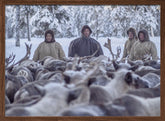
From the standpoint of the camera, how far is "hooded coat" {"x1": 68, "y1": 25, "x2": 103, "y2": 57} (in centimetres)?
336

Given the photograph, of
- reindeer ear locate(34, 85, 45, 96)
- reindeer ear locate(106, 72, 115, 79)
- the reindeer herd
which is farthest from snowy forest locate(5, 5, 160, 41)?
reindeer ear locate(34, 85, 45, 96)

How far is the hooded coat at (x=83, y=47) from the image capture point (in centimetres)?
336

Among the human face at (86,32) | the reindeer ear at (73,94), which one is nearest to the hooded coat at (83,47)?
the human face at (86,32)

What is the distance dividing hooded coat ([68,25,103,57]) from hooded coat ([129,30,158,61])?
0.40 metres

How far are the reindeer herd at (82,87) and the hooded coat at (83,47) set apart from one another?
2.4 inches

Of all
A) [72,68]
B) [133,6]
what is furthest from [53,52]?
[133,6]

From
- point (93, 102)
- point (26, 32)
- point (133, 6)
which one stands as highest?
point (133, 6)

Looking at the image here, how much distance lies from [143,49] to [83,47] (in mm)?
725

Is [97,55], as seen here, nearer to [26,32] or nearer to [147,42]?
[147,42]

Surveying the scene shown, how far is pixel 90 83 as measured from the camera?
316 cm

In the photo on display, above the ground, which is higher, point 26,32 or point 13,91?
point 26,32

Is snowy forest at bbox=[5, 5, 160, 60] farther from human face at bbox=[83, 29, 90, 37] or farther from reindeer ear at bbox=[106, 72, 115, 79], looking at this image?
reindeer ear at bbox=[106, 72, 115, 79]

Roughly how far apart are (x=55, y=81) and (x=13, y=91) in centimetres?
50

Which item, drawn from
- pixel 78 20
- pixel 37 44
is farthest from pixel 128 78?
pixel 37 44
